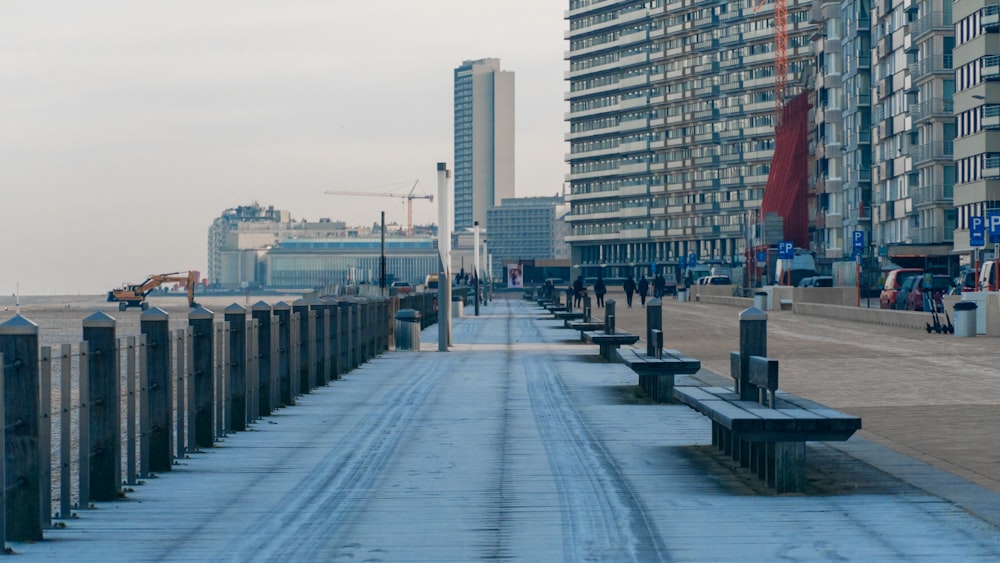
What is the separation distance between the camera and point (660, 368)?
1698cm

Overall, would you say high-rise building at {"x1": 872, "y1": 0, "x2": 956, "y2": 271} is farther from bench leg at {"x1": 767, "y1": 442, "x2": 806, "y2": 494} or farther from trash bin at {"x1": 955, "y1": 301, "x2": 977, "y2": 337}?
bench leg at {"x1": 767, "y1": 442, "x2": 806, "y2": 494}

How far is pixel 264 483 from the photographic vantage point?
11.0m

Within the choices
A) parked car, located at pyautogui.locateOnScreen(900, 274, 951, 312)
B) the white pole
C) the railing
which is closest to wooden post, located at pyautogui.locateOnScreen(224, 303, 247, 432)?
the railing

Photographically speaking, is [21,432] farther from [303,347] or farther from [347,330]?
[347,330]

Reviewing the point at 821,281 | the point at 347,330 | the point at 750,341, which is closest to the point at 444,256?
the point at 347,330

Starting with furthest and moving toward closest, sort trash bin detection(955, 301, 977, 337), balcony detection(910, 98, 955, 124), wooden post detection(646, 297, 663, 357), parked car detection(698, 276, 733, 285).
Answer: parked car detection(698, 276, 733, 285) → balcony detection(910, 98, 955, 124) → trash bin detection(955, 301, 977, 337) → wooden post detection(646, 297, 663, 357)

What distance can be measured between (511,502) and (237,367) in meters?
5.46

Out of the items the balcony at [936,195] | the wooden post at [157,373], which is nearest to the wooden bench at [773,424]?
the wooden post at [157,373]

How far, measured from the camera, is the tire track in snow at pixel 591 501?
8195 mm

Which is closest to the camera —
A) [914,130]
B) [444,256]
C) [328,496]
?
[328,496]

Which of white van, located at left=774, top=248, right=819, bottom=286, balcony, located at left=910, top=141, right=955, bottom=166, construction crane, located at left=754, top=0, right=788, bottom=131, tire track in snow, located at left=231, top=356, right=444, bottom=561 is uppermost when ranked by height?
construction crane, located at left=754, top=0, right=788, bottom=131

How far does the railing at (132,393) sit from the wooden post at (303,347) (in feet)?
0.07

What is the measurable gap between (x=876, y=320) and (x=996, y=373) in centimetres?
2622

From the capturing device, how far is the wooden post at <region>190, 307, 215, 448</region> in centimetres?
1293
